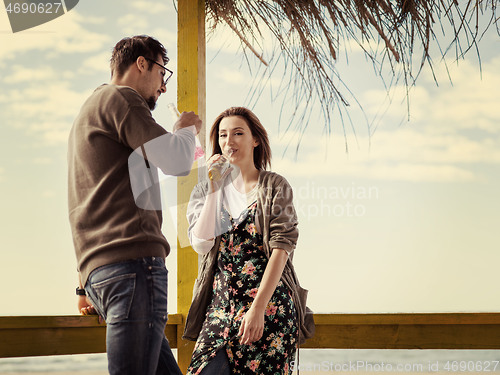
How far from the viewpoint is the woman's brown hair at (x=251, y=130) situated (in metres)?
1.84

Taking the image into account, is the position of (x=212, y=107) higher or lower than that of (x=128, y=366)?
higher

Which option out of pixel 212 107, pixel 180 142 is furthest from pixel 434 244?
pixel 180 142

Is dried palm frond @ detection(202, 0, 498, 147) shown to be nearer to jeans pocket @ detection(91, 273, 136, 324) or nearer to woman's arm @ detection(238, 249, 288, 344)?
woman's arm @ detection(238, 249, 288, 344)

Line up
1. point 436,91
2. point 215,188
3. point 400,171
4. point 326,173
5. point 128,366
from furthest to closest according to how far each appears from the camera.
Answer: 1. point 436,91
2. point 400,171
3. point 326,173
4. point 215,188
5. point 128,366

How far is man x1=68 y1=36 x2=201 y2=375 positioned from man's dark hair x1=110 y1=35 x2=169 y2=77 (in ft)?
0.35

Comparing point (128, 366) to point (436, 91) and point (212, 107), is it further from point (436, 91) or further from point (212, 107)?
point (436, 91)

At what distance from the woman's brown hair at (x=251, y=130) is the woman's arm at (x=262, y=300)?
424 mm

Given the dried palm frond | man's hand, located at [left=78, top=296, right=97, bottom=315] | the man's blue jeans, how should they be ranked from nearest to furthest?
the man's blue jeans → man's hand, located at [left=78, top=296, right=97, bottom=315] → the dried palm frond

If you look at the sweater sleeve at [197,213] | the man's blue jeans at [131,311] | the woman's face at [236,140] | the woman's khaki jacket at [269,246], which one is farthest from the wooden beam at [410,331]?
the man's blue jeans at [131,311]

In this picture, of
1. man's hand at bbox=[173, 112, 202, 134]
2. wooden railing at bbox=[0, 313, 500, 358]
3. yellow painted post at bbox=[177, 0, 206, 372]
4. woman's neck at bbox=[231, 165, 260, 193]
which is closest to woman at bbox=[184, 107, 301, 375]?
woman's neck at bbox=[231, 165, 260, 193]

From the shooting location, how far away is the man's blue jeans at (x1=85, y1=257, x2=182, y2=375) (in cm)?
106

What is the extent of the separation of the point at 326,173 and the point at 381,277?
38.2 inches

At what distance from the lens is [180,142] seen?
1160 mm

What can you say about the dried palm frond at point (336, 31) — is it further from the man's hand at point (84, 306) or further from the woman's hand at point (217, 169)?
the man's hand at point (84, 306)
